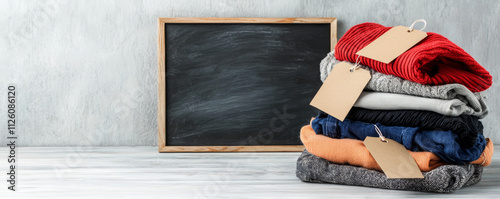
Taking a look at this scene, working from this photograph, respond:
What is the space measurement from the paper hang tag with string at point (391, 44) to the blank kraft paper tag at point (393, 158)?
154mm

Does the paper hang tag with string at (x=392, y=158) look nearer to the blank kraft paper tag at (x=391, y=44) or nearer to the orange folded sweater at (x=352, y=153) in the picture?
the orange folded sweater at (x=352, y=153)

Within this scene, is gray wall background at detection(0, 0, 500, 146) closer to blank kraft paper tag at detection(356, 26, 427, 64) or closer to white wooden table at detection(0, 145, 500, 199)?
white wooden table at detection(0, 145, 500, 199)

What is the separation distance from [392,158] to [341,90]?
0.17 m

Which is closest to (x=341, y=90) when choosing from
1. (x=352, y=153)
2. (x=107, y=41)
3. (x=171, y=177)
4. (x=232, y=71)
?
(x=352, y=153)

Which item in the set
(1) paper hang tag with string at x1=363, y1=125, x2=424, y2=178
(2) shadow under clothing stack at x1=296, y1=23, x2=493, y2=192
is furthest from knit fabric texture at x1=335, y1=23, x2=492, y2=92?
(1) paper hang tag with string at x1=363, y1=125, x2=424, y2=178

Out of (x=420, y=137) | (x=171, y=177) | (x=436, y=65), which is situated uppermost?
(x=436, y=65)

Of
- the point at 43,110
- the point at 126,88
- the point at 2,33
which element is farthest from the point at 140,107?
the point at 2,33

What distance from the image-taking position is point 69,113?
1.43m

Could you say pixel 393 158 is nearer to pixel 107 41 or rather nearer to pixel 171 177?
pixel 171 177

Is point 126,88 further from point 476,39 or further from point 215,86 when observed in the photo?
point 476,39

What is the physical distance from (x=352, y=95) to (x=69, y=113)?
92 centimetres

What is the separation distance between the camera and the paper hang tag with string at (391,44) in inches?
34.2

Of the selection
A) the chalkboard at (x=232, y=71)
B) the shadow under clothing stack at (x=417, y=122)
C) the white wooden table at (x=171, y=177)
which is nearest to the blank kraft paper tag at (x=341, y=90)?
the shadow under clothing stack at (x=417, y=122)

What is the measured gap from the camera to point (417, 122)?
2.80ft
